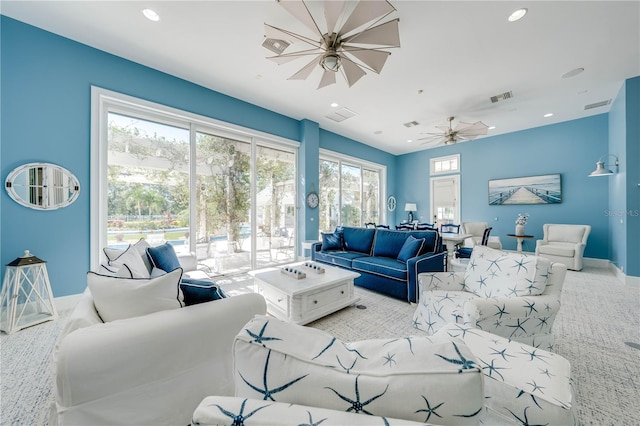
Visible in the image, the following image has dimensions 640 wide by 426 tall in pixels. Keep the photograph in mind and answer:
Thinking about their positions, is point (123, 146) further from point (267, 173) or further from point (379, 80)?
point (379, 80)

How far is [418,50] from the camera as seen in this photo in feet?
9.88

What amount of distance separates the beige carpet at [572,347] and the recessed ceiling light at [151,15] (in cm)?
335

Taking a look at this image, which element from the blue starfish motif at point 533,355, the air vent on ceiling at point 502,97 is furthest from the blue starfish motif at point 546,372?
the air vent on ceiling at point 502,97

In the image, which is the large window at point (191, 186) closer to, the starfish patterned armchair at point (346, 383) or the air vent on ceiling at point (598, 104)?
the starfish patterned armchair at point (346, 383)

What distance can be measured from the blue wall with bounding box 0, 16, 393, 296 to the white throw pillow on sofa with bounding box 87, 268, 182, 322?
2.42 m

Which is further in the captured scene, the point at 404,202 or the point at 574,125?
the point at 404,202

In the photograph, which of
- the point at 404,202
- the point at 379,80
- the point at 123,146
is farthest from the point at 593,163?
the point at 123,146

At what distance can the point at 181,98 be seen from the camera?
12.2 ft

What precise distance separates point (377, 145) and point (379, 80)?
12.5 ft

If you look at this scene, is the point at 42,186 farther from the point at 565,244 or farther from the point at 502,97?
the point at 565,244

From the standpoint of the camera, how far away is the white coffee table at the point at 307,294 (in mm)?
2428

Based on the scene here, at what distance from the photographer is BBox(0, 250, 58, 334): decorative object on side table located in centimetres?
235

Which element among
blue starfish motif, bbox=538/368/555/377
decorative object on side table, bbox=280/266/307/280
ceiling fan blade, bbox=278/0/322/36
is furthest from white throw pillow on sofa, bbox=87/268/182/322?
ceiling fan blade, bbox=278/0/322/36

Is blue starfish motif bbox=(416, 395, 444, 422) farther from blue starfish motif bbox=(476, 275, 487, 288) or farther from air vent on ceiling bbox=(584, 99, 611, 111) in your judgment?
air vent on ceiling bbox=(584, 99, 611, 111)
